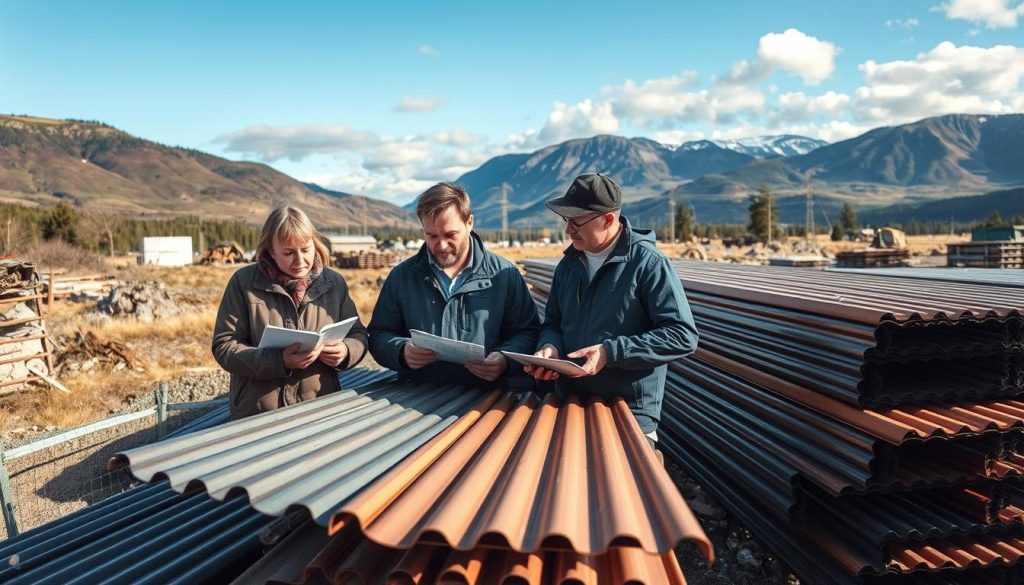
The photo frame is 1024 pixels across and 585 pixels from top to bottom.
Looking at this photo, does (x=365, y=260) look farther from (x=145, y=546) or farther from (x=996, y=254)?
(x=145, y=546)

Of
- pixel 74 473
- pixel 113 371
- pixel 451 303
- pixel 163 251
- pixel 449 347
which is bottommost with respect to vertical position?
pixel 74 473

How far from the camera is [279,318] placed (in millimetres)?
3582

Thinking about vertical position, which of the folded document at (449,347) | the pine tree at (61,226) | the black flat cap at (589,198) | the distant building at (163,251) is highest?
the pine tree at (61,226)

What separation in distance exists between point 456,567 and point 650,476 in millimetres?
798

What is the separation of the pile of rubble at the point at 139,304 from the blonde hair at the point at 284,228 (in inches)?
598

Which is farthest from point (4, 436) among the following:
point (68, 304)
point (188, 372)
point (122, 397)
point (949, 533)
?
point (68, 304)

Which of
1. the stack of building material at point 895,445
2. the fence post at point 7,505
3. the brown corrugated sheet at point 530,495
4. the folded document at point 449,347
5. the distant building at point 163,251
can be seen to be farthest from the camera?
the distant building at point 163,251

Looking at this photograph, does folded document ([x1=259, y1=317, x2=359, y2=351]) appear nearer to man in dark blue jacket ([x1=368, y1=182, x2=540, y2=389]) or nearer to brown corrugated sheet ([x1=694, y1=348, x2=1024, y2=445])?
man in dark blue jacket ([x1=368, y1=182, x2=540, y2=389])

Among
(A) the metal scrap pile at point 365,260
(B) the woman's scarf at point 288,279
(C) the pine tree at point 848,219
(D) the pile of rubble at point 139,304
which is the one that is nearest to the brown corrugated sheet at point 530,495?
(B) the woman's scarf at point 288,279

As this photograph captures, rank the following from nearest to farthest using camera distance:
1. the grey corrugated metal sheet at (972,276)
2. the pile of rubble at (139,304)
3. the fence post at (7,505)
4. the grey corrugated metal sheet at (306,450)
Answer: the grey corrugated metal sheet at (306,450) → the fence post at (7,505) → the grey corrugated metal sheet at (972,276) → the pile of rubble at (139,304)

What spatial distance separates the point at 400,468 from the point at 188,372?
432 inches

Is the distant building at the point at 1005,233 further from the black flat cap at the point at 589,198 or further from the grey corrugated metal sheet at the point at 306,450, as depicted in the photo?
the grey corrugated metal sheet at the point at 306,450

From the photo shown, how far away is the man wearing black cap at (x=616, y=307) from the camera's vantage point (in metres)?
3.15

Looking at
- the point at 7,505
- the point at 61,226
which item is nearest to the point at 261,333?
the point at 7,505
